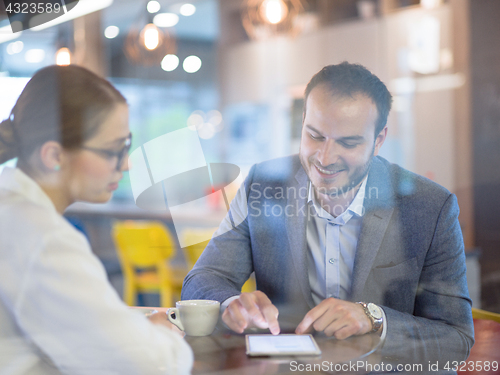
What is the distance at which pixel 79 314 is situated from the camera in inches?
24.2

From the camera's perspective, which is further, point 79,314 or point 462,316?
point 462,316

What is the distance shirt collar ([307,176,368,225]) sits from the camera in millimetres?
975

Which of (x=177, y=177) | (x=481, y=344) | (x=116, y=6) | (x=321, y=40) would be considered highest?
(x=116, y=6)

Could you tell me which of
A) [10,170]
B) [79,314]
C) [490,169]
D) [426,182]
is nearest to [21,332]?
[79,314]

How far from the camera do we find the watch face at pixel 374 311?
92 cm

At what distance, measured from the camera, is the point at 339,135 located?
86cm

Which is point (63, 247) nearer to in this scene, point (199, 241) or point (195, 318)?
point (195, 318)

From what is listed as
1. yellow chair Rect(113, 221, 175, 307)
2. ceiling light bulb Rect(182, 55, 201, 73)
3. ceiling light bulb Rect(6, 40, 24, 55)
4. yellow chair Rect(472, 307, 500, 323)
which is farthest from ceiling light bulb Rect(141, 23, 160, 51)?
yellow chair Rect(472, 307, 500, 323)

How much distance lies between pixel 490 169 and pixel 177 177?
142 cm

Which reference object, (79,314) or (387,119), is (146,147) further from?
(387,119)

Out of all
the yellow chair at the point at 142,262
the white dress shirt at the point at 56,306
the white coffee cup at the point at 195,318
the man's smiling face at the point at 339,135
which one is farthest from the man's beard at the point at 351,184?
the yellow chair at the point at 142,262

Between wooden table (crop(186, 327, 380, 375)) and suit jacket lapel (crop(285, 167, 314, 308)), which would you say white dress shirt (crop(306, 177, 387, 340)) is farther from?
wooden table (crop(186, 327, 380, 375))

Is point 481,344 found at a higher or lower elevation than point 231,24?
lower

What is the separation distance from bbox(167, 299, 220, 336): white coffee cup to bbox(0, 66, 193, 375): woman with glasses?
0.14 metres
